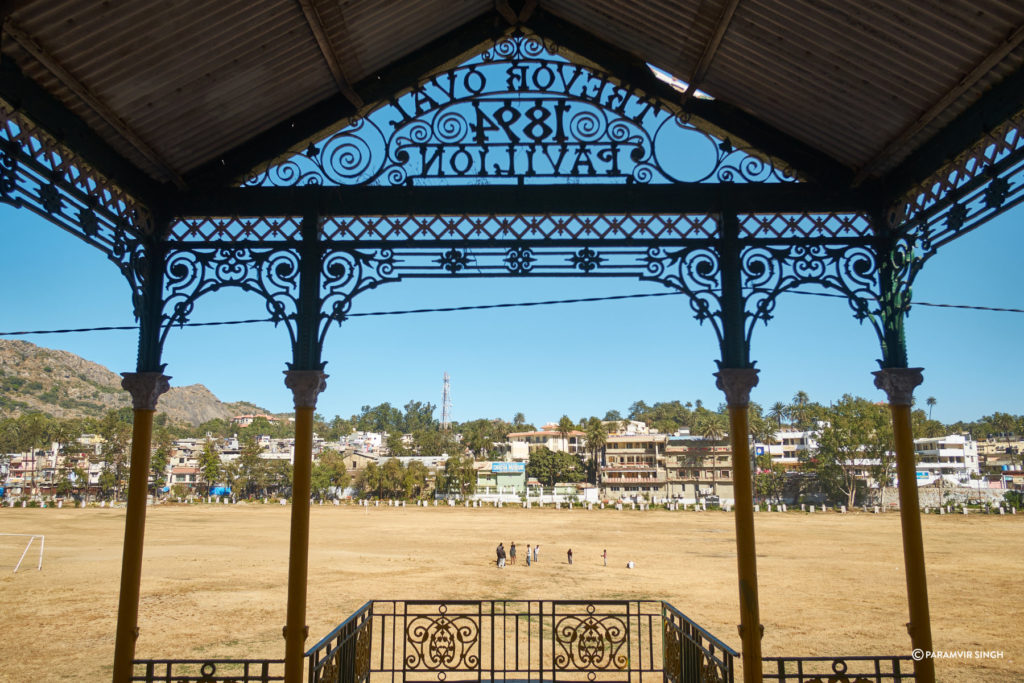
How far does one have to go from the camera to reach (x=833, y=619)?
62.3 feet

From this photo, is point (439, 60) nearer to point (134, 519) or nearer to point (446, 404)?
point (134, 519)

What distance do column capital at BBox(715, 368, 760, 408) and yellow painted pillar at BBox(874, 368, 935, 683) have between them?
133cm

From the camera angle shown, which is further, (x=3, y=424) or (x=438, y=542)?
(x=3, y=424)

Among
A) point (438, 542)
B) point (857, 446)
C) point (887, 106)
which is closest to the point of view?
point (887, 106)

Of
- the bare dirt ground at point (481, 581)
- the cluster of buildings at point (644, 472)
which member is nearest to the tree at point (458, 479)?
the cluster of buildings at point (644, 472)

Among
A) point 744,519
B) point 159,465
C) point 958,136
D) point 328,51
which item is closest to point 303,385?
point 328,51

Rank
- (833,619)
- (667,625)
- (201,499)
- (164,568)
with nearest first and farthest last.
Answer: (667,625)
(833,619)
(164,568)
(201,499)

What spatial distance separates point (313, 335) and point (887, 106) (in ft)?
18.2

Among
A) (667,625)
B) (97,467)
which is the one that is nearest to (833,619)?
(667,625)

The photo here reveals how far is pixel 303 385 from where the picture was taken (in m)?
6.59

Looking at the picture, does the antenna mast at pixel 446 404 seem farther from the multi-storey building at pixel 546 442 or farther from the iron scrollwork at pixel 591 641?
the iron scrollwork at pixel 591 641

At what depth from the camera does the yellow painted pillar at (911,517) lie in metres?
5.80

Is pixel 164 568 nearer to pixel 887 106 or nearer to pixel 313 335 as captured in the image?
pixel 313 335

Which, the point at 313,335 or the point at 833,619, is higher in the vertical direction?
the point at 313,335
